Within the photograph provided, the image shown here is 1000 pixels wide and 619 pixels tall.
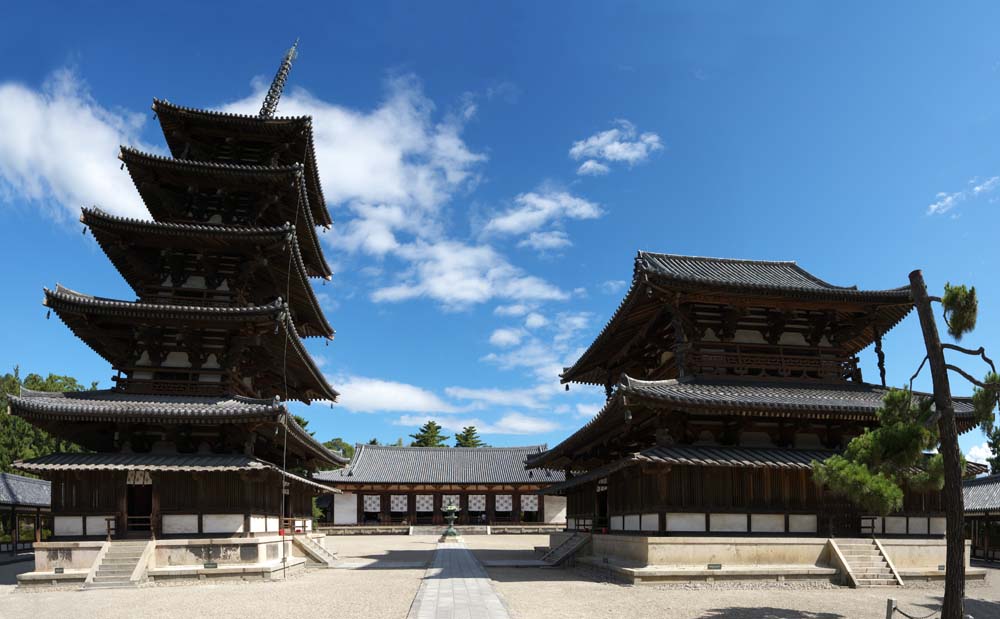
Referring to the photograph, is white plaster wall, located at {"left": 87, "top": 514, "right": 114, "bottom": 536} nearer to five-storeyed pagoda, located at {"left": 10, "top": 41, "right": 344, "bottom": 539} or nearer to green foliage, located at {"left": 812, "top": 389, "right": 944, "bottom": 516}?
five-storeyed pagoda, located at {"left": 10, "top": 41, "right": 344, "bottom": 539}

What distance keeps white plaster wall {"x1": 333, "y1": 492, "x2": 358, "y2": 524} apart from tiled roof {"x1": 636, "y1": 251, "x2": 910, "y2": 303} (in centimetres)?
4328

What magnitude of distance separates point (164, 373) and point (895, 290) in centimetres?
2520

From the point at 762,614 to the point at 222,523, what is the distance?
16.2 metres

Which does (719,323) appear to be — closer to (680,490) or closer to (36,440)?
(680,490)

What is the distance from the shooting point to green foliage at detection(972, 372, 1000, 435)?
11.7 meters

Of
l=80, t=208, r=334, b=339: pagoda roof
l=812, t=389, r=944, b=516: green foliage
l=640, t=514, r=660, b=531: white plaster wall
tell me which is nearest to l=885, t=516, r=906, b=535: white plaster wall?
l=640, t=514, r=660, b=531: white plaster wall

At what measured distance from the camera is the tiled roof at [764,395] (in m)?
19.1

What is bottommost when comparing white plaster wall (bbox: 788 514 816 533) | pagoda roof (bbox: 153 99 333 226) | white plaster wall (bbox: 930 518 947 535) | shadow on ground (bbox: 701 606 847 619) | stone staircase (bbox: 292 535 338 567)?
stone staircase (bbox: 292 535 338 567)

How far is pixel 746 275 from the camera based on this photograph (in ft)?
83.6

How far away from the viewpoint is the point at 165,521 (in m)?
21.0

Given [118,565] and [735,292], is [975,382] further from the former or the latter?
[118,565]

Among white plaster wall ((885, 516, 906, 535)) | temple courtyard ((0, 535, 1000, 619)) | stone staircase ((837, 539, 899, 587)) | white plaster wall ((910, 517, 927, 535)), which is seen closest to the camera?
temple courtyard ((0, 535, 1000, 619))

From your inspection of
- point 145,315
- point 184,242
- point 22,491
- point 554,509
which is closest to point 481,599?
point 145,315

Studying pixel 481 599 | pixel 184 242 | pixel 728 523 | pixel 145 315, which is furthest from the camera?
→ pixel 184 242
